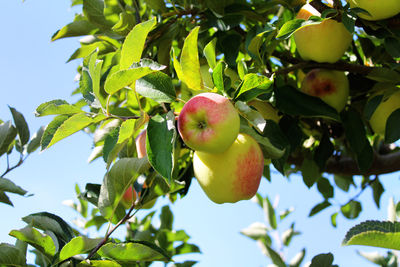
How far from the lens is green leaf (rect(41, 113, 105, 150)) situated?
1013 millimetres

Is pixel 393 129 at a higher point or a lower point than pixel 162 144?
lower

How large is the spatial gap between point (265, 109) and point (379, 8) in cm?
43

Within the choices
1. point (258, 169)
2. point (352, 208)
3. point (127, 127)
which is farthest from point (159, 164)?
point (352, 208)

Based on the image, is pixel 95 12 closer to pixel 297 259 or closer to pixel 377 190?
pixel 297 259

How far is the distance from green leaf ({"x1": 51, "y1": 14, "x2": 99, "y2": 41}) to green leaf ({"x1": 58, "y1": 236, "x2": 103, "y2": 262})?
0.80m

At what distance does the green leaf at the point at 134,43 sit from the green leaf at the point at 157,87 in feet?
0.21

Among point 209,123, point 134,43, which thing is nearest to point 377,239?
point 209,123

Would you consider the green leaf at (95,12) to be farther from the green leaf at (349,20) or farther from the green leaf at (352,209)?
the green leaf at (352,209)

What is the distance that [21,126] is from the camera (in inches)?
64.1

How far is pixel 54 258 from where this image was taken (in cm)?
105

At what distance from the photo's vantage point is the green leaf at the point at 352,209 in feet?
7.34

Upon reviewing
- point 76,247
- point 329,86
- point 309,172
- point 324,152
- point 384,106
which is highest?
point 76,247

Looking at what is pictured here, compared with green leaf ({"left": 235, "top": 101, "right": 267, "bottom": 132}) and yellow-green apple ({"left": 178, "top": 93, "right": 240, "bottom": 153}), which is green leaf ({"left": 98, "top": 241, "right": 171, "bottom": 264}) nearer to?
yellow-green apple ({"left": 178, "top": 93, "right": 240, "bottom": 153})

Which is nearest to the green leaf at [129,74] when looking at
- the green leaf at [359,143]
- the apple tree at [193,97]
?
the apple tree at [193,97]
